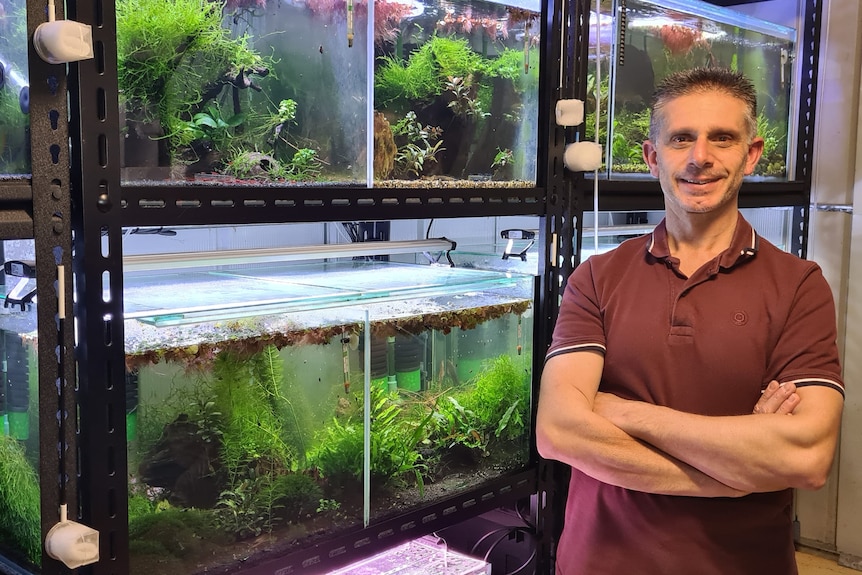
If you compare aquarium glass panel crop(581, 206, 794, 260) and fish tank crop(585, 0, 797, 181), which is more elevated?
fish tank crop(585, 0, 797, 181)

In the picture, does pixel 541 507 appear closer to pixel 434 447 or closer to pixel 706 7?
pixel 434 447

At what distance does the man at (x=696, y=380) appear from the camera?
1.36 meters

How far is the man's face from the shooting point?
1.49 m

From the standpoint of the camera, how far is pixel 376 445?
167cm

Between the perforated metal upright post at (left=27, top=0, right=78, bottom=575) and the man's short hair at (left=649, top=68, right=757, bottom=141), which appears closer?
the perforated metal upright post at (left=27, top=0, right=78, bottom=575)

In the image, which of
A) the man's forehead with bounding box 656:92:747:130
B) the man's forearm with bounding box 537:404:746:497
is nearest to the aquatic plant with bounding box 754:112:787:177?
the man's forehead with bounding box 656:92:747:130

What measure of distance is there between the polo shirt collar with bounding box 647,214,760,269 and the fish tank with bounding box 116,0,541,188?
0.40 metres

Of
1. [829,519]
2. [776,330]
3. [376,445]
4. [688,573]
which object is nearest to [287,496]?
[376,445]

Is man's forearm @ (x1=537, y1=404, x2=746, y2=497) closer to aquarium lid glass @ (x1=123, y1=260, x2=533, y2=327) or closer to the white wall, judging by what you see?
aquarium lid glass @ (x1=123, y1=260, x2=533, y2=327)

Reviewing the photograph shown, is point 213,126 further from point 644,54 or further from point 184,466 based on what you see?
point 644,54

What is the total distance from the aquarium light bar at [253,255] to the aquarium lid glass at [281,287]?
5 centimetres

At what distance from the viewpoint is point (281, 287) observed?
1678 millimetres

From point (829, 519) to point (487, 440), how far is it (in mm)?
1862

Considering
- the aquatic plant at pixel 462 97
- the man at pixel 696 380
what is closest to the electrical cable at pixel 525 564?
the man at pixel 696 380
